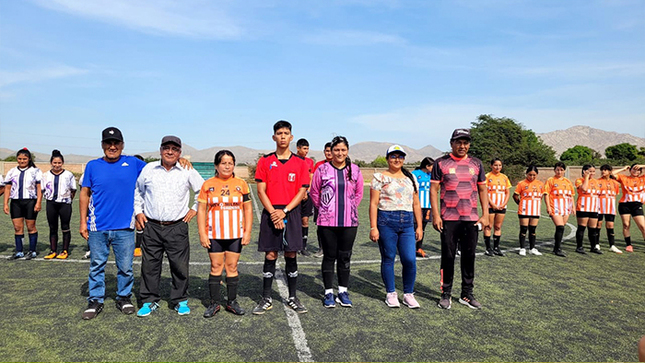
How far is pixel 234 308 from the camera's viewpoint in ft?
15.6

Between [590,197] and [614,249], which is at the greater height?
[590,197]

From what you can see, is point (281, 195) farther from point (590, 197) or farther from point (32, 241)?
point (590, 197)

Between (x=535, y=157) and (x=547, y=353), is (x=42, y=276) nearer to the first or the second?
(x=547, y=353)

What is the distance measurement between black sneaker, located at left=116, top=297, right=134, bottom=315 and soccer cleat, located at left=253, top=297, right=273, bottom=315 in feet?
4.75

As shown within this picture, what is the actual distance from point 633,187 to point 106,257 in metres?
10.2

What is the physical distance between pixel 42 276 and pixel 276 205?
437 centimetres

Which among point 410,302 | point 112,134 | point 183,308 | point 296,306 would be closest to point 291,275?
point 296,306

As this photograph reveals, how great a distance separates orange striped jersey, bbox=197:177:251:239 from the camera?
4645 mm

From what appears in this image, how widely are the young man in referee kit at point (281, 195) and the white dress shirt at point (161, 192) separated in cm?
82

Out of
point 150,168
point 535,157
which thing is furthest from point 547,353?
point 535,157

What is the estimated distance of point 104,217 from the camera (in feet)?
15.3

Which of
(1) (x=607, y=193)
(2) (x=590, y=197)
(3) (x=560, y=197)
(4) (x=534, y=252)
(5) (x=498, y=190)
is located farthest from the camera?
(1) (x=607, y=193)

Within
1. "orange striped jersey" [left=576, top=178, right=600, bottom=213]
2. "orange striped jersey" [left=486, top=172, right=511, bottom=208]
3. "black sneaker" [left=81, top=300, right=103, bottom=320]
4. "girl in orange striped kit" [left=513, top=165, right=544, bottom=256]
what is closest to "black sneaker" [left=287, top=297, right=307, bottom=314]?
"black sneaker" [left=81, top=300, right=103, bottom=320]

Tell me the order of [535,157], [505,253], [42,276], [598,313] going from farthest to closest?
[535,157]
[505,253]
[42,276]
[598,313]
